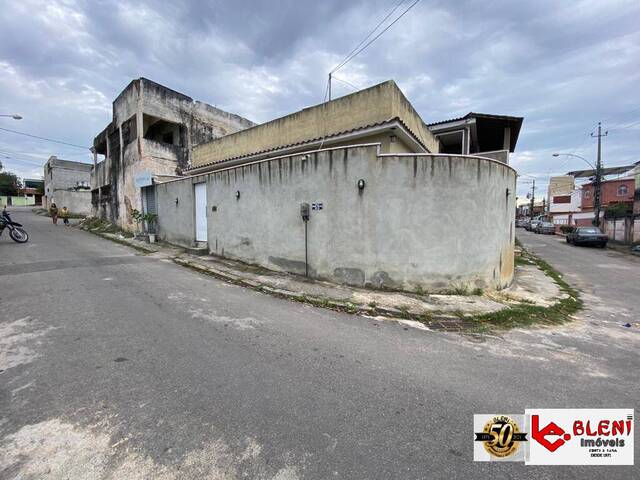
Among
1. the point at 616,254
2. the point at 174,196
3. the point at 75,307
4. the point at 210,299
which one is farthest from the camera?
the point at 616,254

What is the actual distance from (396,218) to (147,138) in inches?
722

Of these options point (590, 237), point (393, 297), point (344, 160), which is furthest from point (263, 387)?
point (590, 237)

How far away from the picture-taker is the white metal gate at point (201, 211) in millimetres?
11000

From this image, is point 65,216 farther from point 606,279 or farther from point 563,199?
point 563,199

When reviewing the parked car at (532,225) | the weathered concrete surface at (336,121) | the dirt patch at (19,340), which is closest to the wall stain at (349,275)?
the weathered concrete surface at (336,121)

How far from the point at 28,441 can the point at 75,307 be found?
3.49 m

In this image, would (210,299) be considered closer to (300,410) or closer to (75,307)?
(75,307)

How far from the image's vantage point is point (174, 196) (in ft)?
41.3

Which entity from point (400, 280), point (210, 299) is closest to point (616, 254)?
Answer: point (400, 280)

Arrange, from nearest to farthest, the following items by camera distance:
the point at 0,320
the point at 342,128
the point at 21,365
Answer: the point at 21,365
the point at 0,320
the point at 342,128

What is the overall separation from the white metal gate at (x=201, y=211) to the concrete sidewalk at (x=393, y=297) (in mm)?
2205

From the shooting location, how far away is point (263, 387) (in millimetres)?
2828

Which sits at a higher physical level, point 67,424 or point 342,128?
point 342,128

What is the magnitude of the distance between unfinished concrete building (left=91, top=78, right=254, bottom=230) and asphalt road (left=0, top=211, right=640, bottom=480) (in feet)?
40.3
